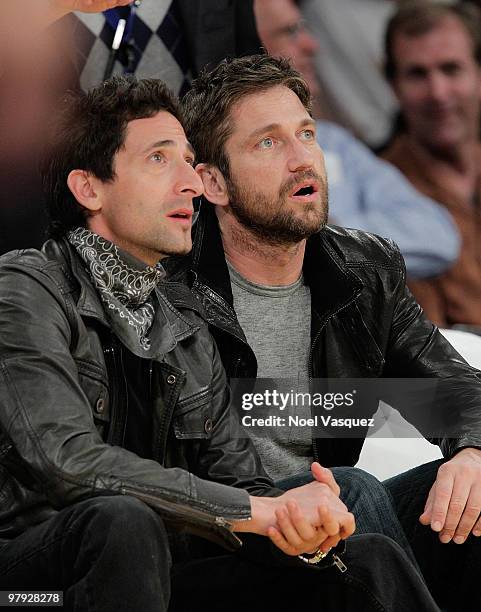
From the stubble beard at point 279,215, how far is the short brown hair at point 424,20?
33.0 inches

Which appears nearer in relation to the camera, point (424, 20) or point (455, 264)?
point (424, 20)

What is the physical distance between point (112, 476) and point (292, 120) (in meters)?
0.97

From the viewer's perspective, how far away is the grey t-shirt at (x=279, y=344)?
2162 millimetres

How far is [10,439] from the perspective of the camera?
1621 mm

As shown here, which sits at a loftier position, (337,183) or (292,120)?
(292,120)

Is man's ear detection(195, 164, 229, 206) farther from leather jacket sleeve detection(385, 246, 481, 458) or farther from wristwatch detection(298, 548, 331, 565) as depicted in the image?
wristwatch detection(298, 548, 331, 565)

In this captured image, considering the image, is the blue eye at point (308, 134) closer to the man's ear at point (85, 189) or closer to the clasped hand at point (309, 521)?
the man's ear at point (85, 189)

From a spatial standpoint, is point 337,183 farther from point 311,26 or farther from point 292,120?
point 292,120

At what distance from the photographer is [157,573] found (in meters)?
1.50

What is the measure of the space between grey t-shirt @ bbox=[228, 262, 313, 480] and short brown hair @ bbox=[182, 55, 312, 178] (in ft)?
0.84

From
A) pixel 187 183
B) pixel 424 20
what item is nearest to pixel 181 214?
pixel 187 183

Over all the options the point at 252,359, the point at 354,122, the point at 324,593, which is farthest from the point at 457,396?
the point at 354,122

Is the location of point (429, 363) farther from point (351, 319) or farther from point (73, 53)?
point (73, 53)

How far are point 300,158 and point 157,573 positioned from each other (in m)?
0.99
